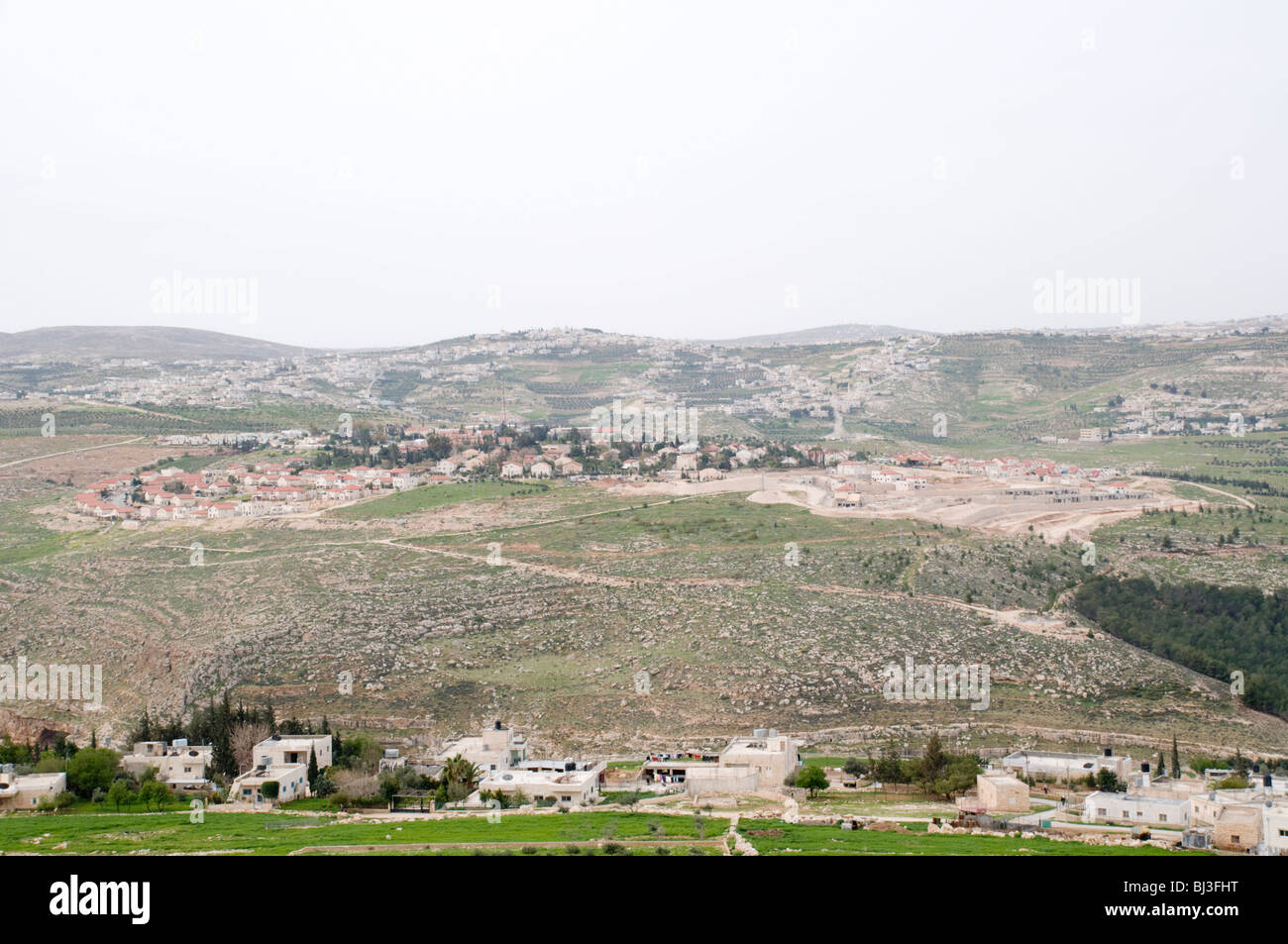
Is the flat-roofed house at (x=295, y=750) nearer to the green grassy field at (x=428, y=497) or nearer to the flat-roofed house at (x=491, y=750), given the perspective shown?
the flat-roofed house at (x=491, y=750)

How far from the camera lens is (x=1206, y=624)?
33.6m

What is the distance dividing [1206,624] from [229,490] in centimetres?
3915

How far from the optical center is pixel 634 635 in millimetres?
31938

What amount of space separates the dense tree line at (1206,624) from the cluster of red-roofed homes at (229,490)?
99.4 ft

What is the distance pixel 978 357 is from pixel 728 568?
245 ft

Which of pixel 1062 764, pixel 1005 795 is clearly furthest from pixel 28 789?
pixel 1062 764

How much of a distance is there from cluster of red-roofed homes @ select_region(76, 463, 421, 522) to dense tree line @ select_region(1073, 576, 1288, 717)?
99.4 ft

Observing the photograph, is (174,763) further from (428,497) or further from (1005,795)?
(428,497)

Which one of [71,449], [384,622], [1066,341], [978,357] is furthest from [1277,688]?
[1066,341]

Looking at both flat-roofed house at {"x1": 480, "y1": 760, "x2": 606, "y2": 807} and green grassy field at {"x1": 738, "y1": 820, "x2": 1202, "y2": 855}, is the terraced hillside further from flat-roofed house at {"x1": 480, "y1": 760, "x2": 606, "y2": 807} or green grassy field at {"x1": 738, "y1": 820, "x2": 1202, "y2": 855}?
green grassy field at {"x1": 738, "y1": 820, "x2": 1202, "y2": 855}

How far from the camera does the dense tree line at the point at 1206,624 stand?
30391 millimetres

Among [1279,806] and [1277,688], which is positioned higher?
[1279,806]

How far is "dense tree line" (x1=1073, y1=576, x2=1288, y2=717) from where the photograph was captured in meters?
30.4
